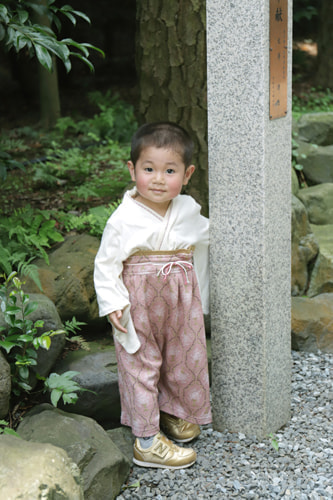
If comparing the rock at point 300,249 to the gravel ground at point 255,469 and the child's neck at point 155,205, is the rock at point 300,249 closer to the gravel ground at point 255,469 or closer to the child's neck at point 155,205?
the gravel ground at point 255,469

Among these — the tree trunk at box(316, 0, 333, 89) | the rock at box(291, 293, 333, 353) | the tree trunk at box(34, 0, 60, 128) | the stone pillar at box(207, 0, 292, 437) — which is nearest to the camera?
the stone pillar at box(207, 0, 292, 437)

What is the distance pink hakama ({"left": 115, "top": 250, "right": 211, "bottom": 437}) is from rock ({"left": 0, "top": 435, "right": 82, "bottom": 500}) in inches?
28.8

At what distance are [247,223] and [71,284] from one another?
1230 mm

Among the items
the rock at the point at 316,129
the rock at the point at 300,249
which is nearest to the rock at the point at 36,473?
the rock at the point at 300,249

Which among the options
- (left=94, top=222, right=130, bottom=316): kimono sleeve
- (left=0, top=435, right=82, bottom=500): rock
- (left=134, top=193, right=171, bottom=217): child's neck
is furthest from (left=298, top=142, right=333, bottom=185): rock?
(left=0, top=435, right=82, bottom=500): rock

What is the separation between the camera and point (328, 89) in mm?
10531

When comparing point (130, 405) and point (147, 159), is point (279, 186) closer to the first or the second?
point (147, 159)

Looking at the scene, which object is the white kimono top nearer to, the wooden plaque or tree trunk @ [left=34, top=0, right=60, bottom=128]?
the wooden plaque

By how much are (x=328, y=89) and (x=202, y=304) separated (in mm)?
8316

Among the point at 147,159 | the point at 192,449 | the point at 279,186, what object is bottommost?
the point at 192,449

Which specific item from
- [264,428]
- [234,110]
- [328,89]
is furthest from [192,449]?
[328,89]

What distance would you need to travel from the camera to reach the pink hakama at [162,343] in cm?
298

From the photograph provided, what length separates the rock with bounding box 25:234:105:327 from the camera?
144 inches

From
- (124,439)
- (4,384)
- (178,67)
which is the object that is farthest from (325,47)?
(4,384)
